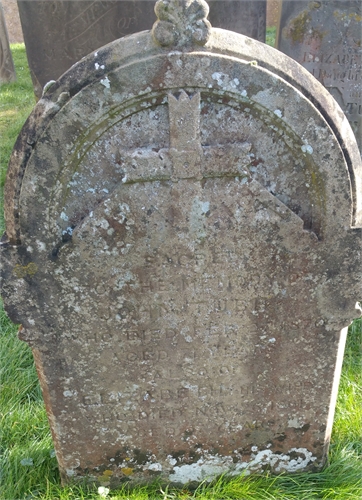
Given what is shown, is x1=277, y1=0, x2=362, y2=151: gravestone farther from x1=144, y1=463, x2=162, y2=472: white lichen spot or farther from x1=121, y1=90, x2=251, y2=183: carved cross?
x1=144, y1=463, x2=162, y2=472: white lichen spot

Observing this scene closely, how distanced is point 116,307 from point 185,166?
684mm

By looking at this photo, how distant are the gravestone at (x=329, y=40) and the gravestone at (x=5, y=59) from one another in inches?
230

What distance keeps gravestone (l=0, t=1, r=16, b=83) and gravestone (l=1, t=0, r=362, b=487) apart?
24.5 ft

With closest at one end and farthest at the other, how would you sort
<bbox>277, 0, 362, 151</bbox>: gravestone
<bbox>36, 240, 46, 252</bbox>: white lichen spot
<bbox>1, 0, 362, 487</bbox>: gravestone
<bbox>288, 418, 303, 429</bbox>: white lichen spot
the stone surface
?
1. <bbox>1, 0, 362, 487</bbox>: gravestone
2. <bbox>36, 240, 46, 252</bbox>: white lichen spot
3. <bbox>288, 418, 303, 429</bbox>: white lichen spot
4. <bbox>277, 0, 362, 151</bbox>: gravestone
5. the stone surface

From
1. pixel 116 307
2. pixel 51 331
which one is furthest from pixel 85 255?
pixel 51 331

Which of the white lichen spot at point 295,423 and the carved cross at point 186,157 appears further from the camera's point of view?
the white lichen spot at point 295,423

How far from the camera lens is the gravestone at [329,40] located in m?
3.85

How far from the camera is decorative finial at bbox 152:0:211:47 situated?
5.33 ft

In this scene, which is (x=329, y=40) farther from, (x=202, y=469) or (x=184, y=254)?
(x=202, y=469)

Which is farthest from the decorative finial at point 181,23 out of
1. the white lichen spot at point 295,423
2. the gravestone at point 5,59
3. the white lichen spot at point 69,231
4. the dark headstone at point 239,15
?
the gravestone at point 5,59

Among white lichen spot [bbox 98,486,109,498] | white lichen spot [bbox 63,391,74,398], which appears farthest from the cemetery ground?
white lichen spot [bbox 63,391,74,398]

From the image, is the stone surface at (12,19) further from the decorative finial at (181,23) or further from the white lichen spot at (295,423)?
the white lichen spot at (295,423)

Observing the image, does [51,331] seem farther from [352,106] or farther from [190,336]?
[352,106]

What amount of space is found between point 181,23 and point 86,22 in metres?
3.92
